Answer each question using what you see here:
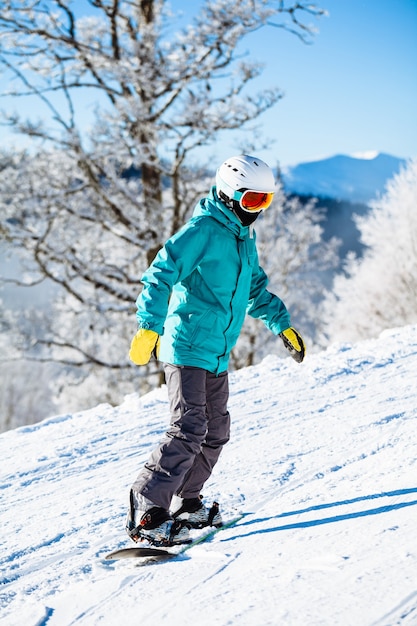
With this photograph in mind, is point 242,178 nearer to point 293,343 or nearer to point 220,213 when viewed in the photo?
point 220,213

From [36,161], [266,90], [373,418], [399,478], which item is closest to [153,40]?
[266,90]

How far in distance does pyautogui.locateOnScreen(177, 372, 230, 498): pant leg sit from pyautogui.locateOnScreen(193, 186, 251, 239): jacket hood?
0.71 meters

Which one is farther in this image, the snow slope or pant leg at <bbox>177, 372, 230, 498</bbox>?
pant leg at <bbox>177, 372, 230, 498</bbox>

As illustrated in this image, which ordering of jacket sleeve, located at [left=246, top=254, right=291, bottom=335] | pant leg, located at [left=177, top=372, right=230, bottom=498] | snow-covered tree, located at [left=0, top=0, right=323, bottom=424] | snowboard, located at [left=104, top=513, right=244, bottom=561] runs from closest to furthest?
snowboard, located at [left=104, top=513, right=244, bottom=561] < pant leg, located at [left=177, top=372, right=230, bottom=498] < jacket sleeve, located at [left=246, top=254, right=291, bottom=335] < snow-covered tree, located at [left=0, top=0, right=323, bottom=424]

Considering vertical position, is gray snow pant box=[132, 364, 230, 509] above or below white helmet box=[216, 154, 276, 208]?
below

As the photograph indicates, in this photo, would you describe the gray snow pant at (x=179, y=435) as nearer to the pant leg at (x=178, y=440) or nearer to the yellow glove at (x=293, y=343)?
the pant leg at (x=178, y=440)

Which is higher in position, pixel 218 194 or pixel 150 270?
pixel 218 194

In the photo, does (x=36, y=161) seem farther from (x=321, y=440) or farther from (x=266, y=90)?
(x=321, y=440)

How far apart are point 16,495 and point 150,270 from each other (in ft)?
5.52

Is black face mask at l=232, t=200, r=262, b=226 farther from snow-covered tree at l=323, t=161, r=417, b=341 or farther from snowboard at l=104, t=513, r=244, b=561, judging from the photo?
snow-covered tree at l=323, t=161, r=417, b=341

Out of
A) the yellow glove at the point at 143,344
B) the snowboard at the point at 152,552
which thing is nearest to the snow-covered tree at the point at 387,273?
the snowboard at the point at 152,552

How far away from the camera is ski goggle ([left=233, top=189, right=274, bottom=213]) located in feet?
8.06

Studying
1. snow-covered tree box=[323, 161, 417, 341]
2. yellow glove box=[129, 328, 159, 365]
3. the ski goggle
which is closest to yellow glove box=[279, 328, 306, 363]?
the ski goggle

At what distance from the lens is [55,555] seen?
231cm
